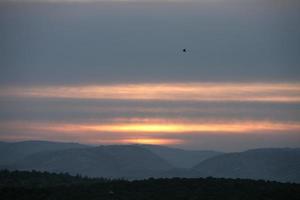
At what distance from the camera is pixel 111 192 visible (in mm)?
45625

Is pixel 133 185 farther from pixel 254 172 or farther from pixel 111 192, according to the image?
pixel 254 172

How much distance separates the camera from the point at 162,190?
45500 millimetres

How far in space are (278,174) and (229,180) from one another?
13412 centimetres

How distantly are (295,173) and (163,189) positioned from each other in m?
134

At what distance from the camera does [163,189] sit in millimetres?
45750

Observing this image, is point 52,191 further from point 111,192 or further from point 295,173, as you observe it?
point 295,173

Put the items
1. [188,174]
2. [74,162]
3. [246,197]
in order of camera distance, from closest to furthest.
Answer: [246,197]
[188,174]
[74,162]

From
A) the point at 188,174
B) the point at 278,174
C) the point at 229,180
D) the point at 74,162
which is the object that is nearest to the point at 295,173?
the point at 278,174

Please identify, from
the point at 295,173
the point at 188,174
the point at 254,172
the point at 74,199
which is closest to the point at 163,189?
the point at 74,199

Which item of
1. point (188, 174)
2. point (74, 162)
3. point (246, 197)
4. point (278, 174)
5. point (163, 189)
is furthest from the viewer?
point (74, 162)

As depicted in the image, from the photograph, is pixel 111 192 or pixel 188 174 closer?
pixel 111 192

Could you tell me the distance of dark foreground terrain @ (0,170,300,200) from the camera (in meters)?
43.7

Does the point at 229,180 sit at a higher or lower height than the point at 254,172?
lower

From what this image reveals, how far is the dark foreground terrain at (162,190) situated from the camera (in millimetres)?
43656
